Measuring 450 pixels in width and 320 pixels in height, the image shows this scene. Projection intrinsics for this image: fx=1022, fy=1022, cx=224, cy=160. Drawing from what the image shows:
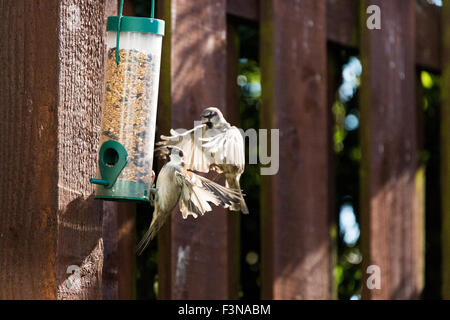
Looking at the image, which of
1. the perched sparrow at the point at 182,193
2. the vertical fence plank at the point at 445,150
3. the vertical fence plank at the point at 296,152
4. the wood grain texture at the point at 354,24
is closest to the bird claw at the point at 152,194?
the perched sparrow at the point at 182,193

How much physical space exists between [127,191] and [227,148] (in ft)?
0.90

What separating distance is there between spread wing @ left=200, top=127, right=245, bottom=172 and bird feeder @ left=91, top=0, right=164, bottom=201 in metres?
0.18

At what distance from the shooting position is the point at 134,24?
2.51 meters

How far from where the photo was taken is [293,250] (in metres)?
3.55

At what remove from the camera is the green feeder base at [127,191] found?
2434 mm

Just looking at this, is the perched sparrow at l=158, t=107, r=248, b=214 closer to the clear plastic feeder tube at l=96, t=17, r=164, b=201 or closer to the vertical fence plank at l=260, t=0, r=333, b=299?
the clear plastic feeder tube at l=96, t=17, r=164, b=201

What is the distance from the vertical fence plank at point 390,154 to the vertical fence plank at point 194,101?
29.4 inches

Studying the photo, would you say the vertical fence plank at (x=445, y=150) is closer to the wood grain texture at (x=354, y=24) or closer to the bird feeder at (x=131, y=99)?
the wood grain texture at (x=354, y=24)

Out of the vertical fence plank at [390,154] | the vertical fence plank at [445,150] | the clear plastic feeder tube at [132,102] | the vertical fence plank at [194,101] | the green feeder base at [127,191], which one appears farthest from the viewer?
the vertical fence plank at [445,150]

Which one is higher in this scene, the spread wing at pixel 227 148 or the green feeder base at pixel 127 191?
the spread wing at pixel 227 148

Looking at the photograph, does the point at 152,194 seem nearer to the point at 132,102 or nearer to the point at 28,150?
the point at 132,102

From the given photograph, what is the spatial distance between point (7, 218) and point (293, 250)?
153 cm

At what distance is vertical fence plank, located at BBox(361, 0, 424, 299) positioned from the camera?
3.88 metres

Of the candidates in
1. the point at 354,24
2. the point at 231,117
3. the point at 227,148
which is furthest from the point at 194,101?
the point at 354,24
